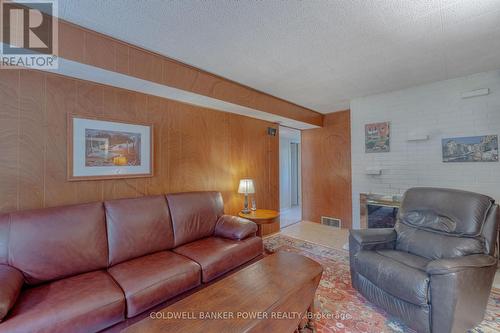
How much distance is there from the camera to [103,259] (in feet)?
5.95

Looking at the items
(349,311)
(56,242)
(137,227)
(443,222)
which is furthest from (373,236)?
(56,242)

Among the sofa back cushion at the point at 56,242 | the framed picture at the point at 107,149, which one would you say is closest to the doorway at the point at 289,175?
the framed picture at the point at 107,149

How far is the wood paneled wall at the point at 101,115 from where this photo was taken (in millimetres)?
1764

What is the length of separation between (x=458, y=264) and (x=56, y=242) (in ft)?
9.69

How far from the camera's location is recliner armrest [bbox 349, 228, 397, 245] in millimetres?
2105

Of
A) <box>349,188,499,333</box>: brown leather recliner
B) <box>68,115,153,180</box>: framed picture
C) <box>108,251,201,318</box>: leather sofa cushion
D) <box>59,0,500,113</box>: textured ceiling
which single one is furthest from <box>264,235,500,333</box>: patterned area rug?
<box>59,0,500,113</box>: textured ceiling

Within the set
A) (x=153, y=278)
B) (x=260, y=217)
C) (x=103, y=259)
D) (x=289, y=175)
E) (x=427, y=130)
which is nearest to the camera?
(x=153, y=278)

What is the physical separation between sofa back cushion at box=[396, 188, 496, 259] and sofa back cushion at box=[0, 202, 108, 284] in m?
2.89

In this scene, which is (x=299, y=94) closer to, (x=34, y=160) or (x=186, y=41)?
(x=186, y=41)

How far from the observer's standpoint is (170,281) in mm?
1654

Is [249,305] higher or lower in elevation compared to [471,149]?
lower

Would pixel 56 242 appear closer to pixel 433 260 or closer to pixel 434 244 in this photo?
pixel 433 260

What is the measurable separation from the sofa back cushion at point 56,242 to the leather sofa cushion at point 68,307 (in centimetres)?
12

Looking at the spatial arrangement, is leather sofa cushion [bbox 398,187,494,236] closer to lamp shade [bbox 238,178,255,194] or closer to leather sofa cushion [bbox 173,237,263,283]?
leather sofa cushion [bbox 173,237,263,283]
